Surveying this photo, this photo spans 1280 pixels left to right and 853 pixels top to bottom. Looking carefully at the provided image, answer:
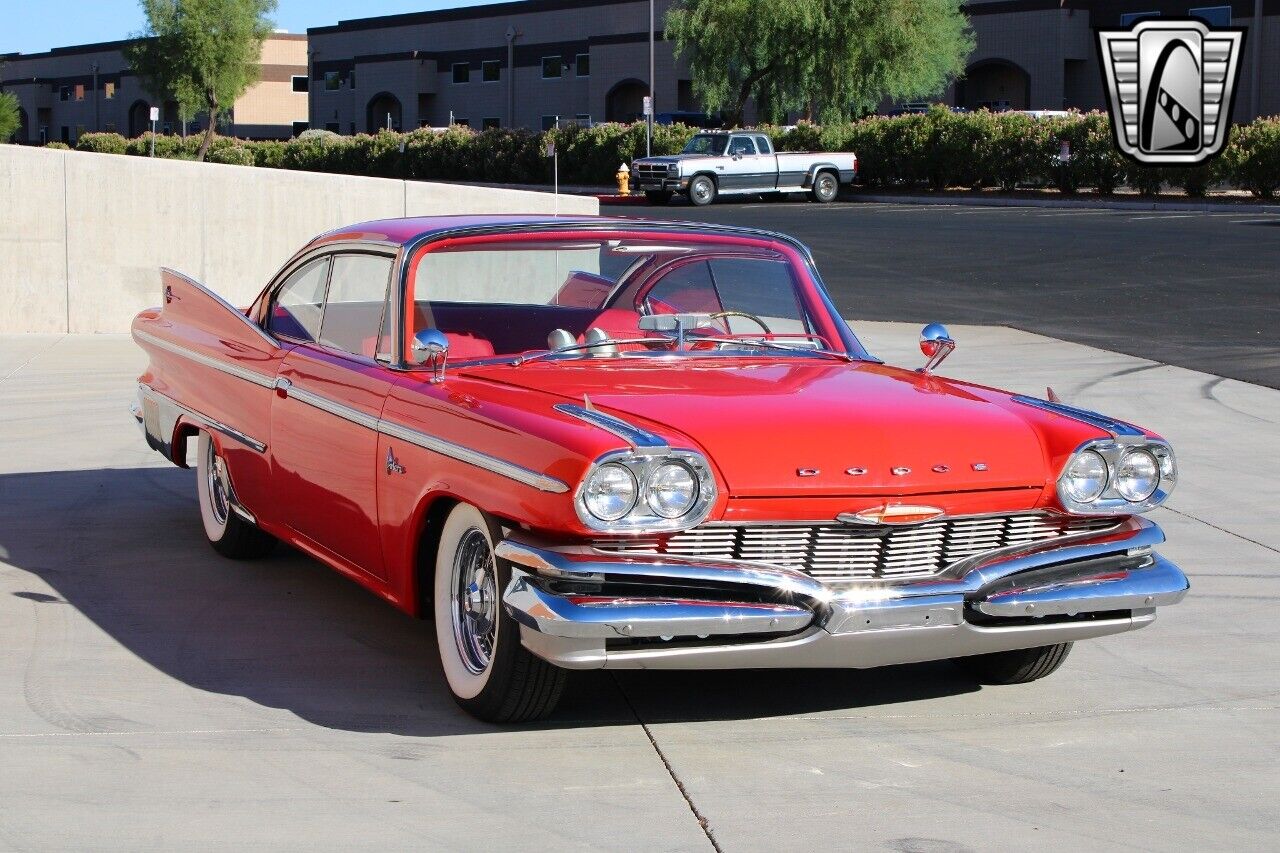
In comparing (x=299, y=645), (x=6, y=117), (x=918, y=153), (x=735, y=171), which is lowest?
(x=299, y=645)

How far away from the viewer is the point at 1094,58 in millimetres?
53500

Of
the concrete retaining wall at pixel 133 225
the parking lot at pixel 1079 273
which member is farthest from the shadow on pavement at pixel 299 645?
the parking lot at pixel 1079 273

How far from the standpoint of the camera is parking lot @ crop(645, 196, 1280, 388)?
1562 cm

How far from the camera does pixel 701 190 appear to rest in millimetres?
39000

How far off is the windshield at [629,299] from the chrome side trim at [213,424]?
104cm

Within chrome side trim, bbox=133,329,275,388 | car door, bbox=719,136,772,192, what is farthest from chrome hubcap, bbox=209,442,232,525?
car door, bbox=719,136,772,192

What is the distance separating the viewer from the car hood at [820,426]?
455cm

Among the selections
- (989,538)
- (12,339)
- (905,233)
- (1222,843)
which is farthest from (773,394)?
(905,233)

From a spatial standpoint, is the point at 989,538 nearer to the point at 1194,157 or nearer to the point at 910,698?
the point at 910,698

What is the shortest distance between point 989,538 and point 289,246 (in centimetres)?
1259

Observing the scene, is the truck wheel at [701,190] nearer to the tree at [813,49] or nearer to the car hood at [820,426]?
the tree at [813,49]

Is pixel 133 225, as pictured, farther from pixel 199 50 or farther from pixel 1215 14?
pixel 199 50

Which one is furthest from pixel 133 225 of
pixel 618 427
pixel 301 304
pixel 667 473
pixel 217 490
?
pixel 667 473

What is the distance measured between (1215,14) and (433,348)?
49577 mm
